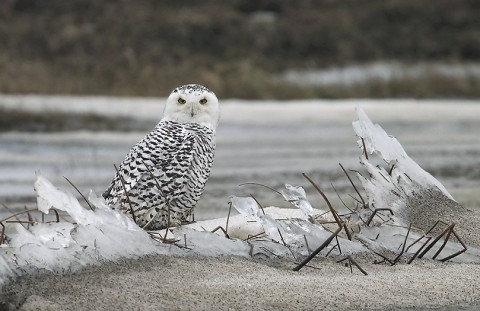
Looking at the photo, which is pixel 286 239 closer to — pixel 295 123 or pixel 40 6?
pixel 295 123

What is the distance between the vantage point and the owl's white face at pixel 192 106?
6.88 meters

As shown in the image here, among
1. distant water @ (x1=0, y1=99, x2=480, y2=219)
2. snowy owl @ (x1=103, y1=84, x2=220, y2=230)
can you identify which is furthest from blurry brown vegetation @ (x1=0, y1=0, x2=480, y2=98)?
snowy owl @ (x1=103, y1=84, x2=220, y2=230)

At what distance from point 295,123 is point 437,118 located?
2.65 metres

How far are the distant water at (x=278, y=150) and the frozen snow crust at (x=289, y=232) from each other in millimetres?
2230

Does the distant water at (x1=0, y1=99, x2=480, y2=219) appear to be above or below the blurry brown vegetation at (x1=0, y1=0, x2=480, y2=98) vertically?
below

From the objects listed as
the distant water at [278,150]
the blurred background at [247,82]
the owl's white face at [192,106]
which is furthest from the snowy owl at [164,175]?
the blurred background at [247,82]

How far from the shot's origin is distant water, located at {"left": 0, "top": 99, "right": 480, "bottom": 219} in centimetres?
1041

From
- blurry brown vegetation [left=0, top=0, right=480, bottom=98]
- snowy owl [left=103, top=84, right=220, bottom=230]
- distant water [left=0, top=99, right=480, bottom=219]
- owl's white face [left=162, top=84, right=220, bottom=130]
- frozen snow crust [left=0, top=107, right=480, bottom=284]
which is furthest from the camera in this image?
blurry brown vegetation [left=0, top=0, right=480, bottom=98]

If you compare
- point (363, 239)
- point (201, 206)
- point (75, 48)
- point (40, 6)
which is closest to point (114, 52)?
point (75, 48)

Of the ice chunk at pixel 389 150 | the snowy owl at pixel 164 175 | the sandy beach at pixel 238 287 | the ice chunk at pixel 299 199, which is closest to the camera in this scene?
the sandy beach at pixel 238 287

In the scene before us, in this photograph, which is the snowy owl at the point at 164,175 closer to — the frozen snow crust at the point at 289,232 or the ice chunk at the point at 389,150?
the frozen snow crust at the point at 289,232

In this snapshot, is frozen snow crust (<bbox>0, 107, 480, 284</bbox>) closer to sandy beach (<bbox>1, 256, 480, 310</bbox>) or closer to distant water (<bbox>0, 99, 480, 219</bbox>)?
sandy beach (<bbox>1, 256, 480, 310</bbox>)

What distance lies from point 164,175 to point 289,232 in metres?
1.10

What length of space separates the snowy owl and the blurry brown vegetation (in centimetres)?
1754
